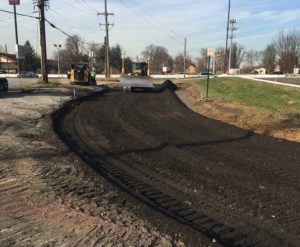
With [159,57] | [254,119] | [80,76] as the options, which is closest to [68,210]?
[254,119]

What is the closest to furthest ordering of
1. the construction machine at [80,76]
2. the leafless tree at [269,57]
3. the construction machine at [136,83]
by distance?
the construction machine at [136,83], the construction machine at [80,76], the leafless tree at [269,57]

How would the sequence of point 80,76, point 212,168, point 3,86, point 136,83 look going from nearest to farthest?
point 212,168 < point 3,86 < point 136,83 < point 80,76

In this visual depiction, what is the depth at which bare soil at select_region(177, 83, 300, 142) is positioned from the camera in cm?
1247

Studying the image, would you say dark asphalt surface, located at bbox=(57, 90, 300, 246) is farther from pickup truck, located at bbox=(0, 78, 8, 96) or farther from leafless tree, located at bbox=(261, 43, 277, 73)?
leafless tree, located at bbox=(261, 43, 277, 73)

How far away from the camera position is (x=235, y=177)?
7363mm

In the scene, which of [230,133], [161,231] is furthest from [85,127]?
[161,231]

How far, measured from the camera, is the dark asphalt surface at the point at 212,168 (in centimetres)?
528

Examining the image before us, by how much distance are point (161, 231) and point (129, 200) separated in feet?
4.20

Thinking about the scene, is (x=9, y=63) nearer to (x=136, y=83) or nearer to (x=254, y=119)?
(x=136, y=83)

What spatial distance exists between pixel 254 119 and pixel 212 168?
8.08 m

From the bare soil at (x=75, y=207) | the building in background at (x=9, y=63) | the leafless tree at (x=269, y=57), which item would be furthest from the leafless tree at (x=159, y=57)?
the bare soil at (x=75, y=207)

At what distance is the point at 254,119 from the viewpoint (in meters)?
15.4

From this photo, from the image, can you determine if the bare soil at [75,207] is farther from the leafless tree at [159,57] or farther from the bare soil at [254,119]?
the leafless tree at [159,57]

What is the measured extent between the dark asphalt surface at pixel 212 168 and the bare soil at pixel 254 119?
3.06ft
